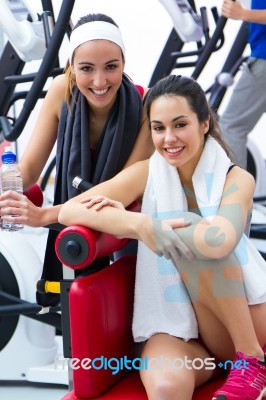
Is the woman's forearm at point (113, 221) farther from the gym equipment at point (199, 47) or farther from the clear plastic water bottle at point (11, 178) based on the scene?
the gym equipment at point (199, 47)

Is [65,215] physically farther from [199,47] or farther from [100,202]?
[199,47]

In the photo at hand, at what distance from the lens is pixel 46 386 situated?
2.78 metres


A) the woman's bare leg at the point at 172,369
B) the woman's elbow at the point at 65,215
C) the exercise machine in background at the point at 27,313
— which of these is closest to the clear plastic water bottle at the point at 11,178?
the woman's elbow at the point at 65,215

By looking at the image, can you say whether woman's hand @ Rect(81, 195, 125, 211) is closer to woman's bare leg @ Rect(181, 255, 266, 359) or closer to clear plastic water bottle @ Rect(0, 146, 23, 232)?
woman's bare leg @ Rect(181, 255, 266, 359)

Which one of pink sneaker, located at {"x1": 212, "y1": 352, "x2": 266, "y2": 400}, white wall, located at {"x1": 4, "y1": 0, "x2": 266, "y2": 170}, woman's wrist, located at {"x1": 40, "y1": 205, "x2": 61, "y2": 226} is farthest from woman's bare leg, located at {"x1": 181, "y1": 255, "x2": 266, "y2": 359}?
white wall, located at {"x1": 4, "y1": 0, "x2": 266, "y2": 170}

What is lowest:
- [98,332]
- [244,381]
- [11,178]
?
[244,381]

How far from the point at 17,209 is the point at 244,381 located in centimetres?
66

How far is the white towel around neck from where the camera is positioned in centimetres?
170

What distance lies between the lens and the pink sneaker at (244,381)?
155cm

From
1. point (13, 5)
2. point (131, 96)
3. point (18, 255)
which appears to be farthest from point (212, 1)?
point (131, 96)

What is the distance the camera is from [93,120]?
202 cm

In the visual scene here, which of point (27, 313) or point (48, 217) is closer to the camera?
point (48, 217)

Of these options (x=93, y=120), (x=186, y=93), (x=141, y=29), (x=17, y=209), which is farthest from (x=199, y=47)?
(x=17, y=209)

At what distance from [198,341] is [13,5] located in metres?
1.81
